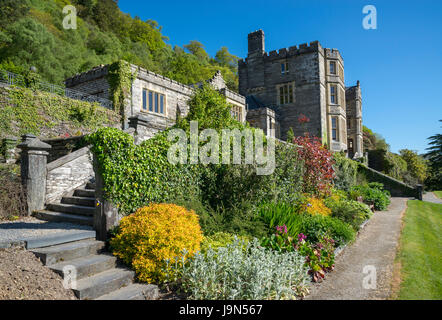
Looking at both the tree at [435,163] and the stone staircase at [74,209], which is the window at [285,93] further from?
the stone staircase at [74,209]

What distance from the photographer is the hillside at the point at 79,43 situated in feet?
74.2

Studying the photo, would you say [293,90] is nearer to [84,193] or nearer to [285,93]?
[285,93]

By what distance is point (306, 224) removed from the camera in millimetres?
7070

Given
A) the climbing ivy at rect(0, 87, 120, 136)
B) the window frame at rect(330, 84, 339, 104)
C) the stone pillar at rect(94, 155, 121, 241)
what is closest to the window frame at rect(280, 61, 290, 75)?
the window frame at rect(330, 84, 339, 104)

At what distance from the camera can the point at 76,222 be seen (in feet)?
21.6

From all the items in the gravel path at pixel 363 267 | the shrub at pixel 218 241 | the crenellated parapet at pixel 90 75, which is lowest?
the gravel path at pixel 363 267

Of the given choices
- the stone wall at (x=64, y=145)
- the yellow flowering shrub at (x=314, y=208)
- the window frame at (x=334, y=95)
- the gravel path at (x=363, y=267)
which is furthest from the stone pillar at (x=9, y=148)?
the window frame at (x=334, y=95)

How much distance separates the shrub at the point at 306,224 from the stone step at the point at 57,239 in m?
4.04

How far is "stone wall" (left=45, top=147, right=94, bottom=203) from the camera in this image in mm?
7934

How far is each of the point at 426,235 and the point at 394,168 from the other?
972 inches

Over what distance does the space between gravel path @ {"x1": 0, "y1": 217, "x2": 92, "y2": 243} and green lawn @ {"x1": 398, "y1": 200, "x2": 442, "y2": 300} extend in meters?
6.52

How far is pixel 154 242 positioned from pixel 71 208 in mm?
3781

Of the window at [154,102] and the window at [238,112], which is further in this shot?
the window at [238,112]

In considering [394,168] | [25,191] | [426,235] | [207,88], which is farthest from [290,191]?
[394,168]
